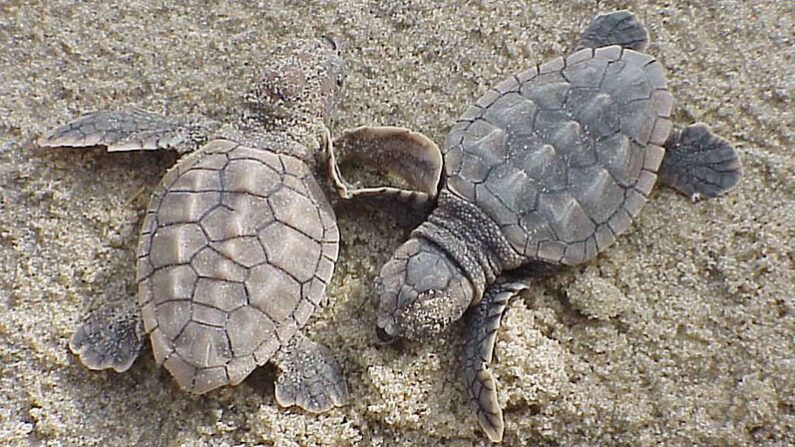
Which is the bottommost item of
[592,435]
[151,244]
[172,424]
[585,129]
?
[172,424]

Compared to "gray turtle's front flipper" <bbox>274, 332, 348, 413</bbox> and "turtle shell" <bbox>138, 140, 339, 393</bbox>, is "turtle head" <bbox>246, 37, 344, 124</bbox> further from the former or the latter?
"gray turtle's front flipper" <bbox>274, 332, 348, 413</bbox>

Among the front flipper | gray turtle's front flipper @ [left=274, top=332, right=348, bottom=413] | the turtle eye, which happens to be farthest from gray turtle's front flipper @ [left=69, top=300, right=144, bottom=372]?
the front flipper

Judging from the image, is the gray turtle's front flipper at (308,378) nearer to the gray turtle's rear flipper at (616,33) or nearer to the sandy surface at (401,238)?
the sandy surface at (401,238)

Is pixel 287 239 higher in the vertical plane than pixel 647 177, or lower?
lower

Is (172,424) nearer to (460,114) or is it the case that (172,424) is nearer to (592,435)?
(592,435)

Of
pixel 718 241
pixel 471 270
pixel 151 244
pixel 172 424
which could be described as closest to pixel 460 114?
pixel 471 270
